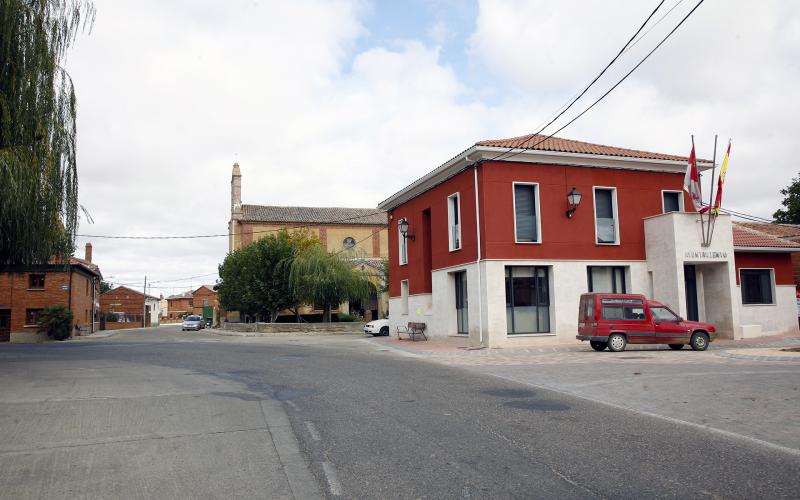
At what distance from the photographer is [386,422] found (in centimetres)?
770

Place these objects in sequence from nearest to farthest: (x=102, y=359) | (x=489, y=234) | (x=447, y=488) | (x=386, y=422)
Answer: (x=447, y=488)
(x=386, y=422)
(x=102, y=359)
(x=489, y=234)

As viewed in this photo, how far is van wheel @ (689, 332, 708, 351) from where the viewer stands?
18.5 metres

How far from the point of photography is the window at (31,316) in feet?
134

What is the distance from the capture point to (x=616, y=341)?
18.5 metres

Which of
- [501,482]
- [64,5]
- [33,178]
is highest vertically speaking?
[64,5]

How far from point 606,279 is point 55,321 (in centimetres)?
3449

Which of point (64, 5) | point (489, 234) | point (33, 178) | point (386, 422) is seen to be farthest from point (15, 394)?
point (489, 234)

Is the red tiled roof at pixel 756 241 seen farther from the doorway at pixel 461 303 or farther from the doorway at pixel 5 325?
the doorway at pixel 5 325

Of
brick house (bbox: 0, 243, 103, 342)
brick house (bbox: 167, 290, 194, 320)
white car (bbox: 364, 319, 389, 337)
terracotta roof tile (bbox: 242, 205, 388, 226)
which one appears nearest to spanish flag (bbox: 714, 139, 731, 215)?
white car (bbox: 364, 319, 389, 337)

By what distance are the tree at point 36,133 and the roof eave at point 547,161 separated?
12844mm

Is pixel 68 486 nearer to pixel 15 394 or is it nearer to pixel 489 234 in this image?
pixel 15 394

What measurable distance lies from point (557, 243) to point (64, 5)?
1687 cm

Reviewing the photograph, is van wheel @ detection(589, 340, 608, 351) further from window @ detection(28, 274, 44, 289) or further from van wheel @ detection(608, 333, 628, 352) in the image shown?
window @ detection(28, 274, 44, 289)

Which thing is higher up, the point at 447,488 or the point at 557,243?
the point at 557,243
